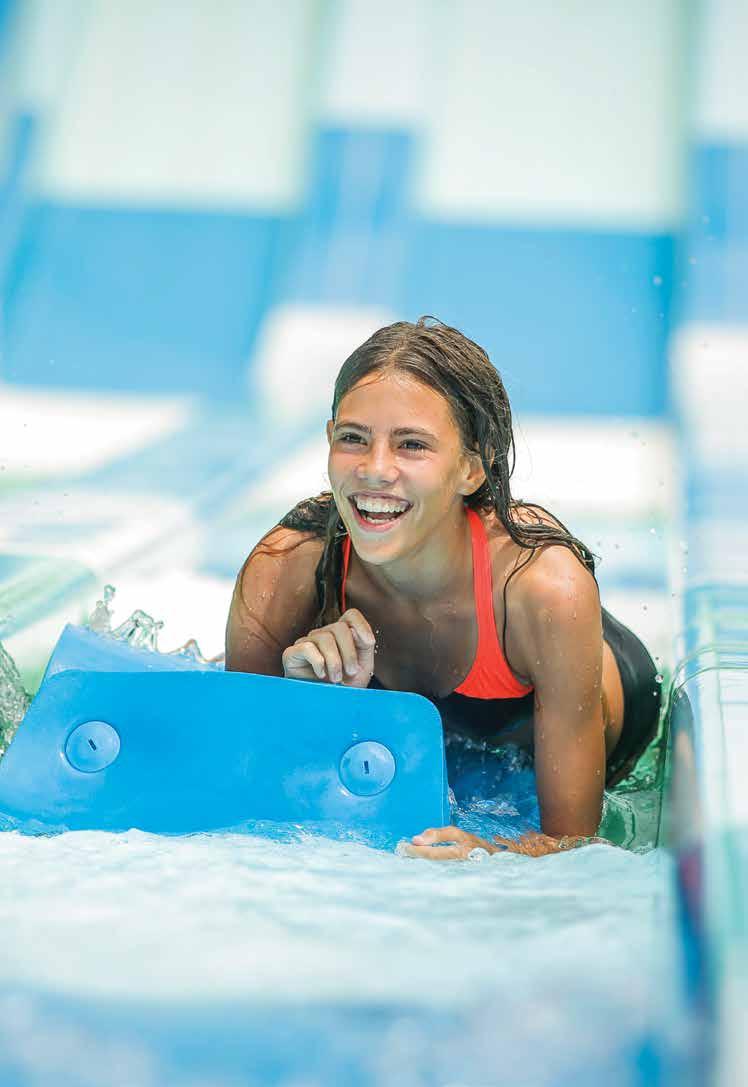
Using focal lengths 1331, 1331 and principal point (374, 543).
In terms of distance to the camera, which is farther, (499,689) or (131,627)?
(131,627)

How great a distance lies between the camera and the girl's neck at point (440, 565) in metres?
2.04

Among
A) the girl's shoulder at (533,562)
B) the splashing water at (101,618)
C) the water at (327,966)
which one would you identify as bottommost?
the water at (327,966)

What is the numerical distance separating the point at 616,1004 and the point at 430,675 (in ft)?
3.40

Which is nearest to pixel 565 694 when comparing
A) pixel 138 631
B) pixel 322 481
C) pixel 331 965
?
pixel 331 965

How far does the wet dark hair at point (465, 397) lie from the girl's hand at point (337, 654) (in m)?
0.14

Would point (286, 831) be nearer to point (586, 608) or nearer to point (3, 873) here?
point (3, 873)

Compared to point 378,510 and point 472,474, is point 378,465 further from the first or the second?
point 472,474

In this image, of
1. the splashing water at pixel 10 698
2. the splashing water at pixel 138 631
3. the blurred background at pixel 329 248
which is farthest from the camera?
the blurred background at pixel 329 248

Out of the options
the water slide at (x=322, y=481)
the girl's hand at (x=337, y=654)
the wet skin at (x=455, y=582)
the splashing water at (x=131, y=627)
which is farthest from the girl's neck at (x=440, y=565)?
the splashing water at (x=131, y=627)

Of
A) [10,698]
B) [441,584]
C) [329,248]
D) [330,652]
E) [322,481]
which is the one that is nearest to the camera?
[330,652]

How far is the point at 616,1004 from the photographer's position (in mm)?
1141

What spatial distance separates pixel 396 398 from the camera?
6.31ft

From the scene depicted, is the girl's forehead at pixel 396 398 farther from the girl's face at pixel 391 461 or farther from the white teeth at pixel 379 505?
the white teeth at pixel 379 505

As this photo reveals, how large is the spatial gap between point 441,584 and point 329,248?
3.56 meters
